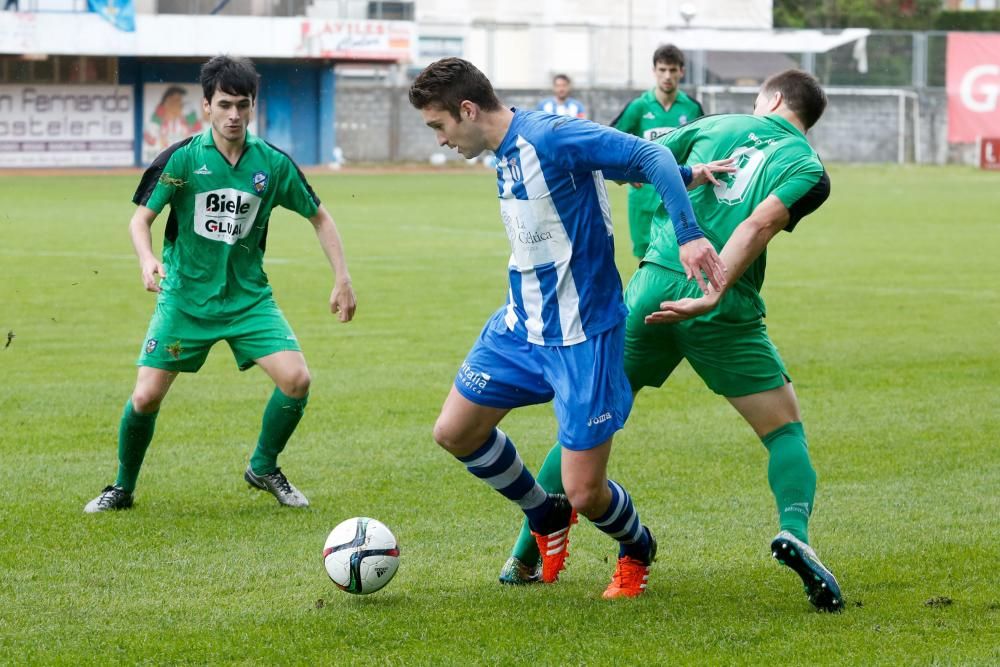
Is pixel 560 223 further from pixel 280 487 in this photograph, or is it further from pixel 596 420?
pixel 280 487

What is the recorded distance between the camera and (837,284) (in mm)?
15664

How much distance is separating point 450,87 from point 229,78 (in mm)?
1824

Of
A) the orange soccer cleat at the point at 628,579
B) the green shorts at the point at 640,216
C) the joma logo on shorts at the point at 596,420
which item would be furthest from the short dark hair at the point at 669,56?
the joma logo on shorts at the point at 596,420

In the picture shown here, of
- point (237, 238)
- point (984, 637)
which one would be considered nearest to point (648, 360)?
point (984, 637)

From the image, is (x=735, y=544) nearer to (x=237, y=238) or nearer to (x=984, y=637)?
(x=984, y=637)

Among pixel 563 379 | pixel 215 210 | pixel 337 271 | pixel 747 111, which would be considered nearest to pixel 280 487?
pixel 337 271

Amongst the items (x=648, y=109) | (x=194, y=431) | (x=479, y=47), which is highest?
(x=479, y=47)

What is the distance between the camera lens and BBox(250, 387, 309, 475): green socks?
6.59 metres

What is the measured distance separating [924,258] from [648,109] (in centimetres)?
683

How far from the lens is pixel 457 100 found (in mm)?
4727

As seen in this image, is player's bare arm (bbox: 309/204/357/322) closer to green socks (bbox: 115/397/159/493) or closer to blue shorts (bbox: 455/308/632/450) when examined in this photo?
green socks (bbox: 115/397/159/493)

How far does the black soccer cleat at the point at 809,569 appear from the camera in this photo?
4738mm

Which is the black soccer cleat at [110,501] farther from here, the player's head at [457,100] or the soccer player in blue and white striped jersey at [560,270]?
the player's head at [457,100]

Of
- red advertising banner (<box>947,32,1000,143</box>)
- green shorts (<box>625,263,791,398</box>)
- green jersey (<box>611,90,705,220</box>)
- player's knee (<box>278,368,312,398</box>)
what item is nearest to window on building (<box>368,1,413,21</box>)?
red advertising banner (<box>947,32,1000,143</box>)
